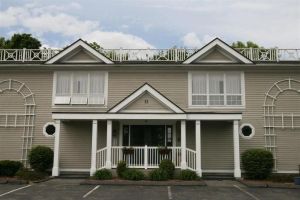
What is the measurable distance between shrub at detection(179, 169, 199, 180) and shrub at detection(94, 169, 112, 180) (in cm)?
341

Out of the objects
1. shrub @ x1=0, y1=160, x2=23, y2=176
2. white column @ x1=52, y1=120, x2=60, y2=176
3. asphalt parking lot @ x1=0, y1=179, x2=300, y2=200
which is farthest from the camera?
white column @ x1=52, y1=120, x2=60, y2=176

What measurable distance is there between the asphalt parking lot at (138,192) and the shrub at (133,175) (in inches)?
60.0

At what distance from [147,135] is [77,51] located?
636cm

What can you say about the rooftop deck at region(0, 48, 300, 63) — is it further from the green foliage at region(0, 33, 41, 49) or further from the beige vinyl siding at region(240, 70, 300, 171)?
the green foliage at region(0, 33, 41, 49)

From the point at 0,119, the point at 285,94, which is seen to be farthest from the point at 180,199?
the point at 0,119

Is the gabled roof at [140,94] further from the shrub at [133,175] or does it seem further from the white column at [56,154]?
the shrub at [133,175]

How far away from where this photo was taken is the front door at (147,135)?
18.7 m

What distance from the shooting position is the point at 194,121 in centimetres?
1848

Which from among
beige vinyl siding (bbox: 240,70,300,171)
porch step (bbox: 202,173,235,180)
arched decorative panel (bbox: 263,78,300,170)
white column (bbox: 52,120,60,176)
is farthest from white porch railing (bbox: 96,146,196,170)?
arched decorative panel (bbox: 263,78,300,170)

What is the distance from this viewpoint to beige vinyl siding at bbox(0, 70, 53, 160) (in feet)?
61.3

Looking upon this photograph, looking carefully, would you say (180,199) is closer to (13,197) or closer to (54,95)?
(13,197)

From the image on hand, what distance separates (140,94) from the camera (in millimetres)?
17219

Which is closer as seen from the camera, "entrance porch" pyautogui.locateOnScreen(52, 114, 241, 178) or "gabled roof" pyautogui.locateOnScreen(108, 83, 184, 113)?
"entrance porch" pyautogui.locateOnScreen(52, 114, 241, 178)

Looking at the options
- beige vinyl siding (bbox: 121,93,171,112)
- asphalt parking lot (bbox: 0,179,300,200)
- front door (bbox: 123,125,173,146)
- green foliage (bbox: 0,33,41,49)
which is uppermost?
green foliage (bbox: 0,33,41,49)
